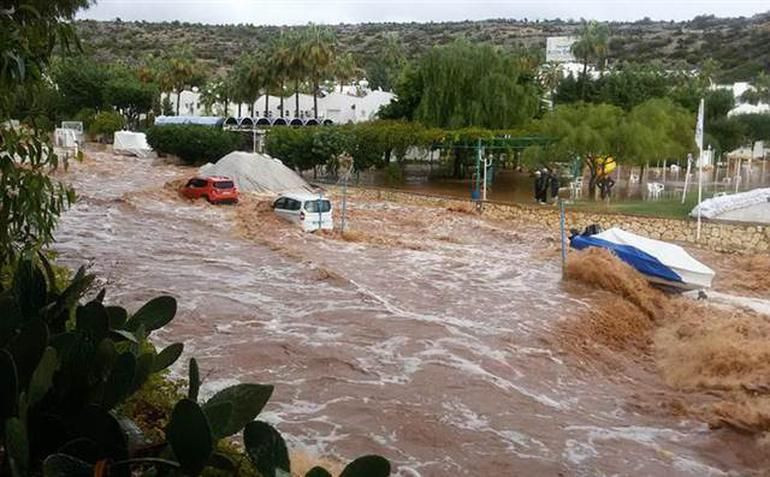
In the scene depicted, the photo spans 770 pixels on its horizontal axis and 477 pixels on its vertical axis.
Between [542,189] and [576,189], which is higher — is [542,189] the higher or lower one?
the higher one

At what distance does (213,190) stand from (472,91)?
754 inches

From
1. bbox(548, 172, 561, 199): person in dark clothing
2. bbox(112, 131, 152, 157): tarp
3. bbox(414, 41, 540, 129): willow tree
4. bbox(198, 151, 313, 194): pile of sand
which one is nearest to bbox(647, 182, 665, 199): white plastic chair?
bbox(548, 172, 561, 199): person in dark clothing

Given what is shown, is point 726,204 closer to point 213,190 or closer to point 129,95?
point 213,190

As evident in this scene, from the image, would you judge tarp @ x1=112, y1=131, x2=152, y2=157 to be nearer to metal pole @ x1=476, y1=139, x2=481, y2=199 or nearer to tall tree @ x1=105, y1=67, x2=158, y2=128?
tall tree @ x1=105, y1=67, x2=158, y2=128

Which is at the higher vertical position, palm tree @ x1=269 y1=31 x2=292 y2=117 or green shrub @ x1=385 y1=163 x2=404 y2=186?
palm tree @ x1=269 y1=31 x2=292 y2=117

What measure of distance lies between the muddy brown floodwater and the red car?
5580mm

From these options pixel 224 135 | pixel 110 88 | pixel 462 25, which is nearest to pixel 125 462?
pixel 224 135

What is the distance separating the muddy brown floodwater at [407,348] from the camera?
1052cm

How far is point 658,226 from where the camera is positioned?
29.0 m

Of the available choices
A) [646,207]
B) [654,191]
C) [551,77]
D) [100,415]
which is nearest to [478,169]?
[646,207]

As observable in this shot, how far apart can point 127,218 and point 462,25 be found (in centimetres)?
15480

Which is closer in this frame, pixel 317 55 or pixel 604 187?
pixel 604 187

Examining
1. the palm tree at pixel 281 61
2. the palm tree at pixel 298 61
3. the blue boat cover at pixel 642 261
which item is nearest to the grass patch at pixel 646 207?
the blue boat cover at pixel 642 261

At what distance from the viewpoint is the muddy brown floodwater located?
34.5 ft
